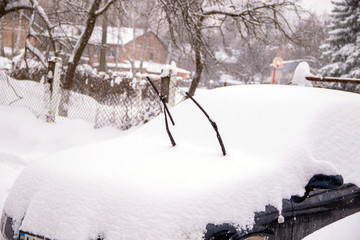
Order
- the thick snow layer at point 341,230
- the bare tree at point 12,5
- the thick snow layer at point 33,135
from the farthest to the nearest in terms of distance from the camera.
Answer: the bare tree at point 12,5 → the thick snow layer at point 33,135 → the thick snow layer at point 341,230

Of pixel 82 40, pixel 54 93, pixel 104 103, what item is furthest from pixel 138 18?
pixel 54 93

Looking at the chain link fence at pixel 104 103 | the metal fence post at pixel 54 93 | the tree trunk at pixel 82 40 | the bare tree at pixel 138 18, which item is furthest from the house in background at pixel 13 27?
the bare tree at pixel 138 18

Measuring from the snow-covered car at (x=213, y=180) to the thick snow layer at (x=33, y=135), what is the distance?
4008 millimetres

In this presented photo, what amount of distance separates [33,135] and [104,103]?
2497 mm

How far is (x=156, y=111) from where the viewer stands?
26.9ft

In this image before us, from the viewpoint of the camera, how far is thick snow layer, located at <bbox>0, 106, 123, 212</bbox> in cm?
626

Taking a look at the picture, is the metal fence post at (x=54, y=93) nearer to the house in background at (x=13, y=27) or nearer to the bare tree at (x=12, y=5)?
the bare tree at (x=12, y=5)

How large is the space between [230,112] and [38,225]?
68.3 inches

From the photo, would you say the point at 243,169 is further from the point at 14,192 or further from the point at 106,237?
the point at 14,192

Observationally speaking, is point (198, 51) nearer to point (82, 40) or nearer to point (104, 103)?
point (104, 103)

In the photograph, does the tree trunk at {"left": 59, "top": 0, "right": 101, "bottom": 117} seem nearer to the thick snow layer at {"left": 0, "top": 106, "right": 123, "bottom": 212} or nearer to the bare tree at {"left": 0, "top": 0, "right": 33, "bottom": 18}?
the thick snow layer at {"left": 0, "top": 106, "right": 123, "bottom": 212}

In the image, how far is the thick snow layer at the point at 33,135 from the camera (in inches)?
247

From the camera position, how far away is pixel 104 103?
933 centimetres

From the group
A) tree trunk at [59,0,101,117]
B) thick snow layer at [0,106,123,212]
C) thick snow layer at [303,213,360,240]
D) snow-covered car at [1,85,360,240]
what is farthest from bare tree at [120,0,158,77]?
thick snow layer at [303,213,360,240]
